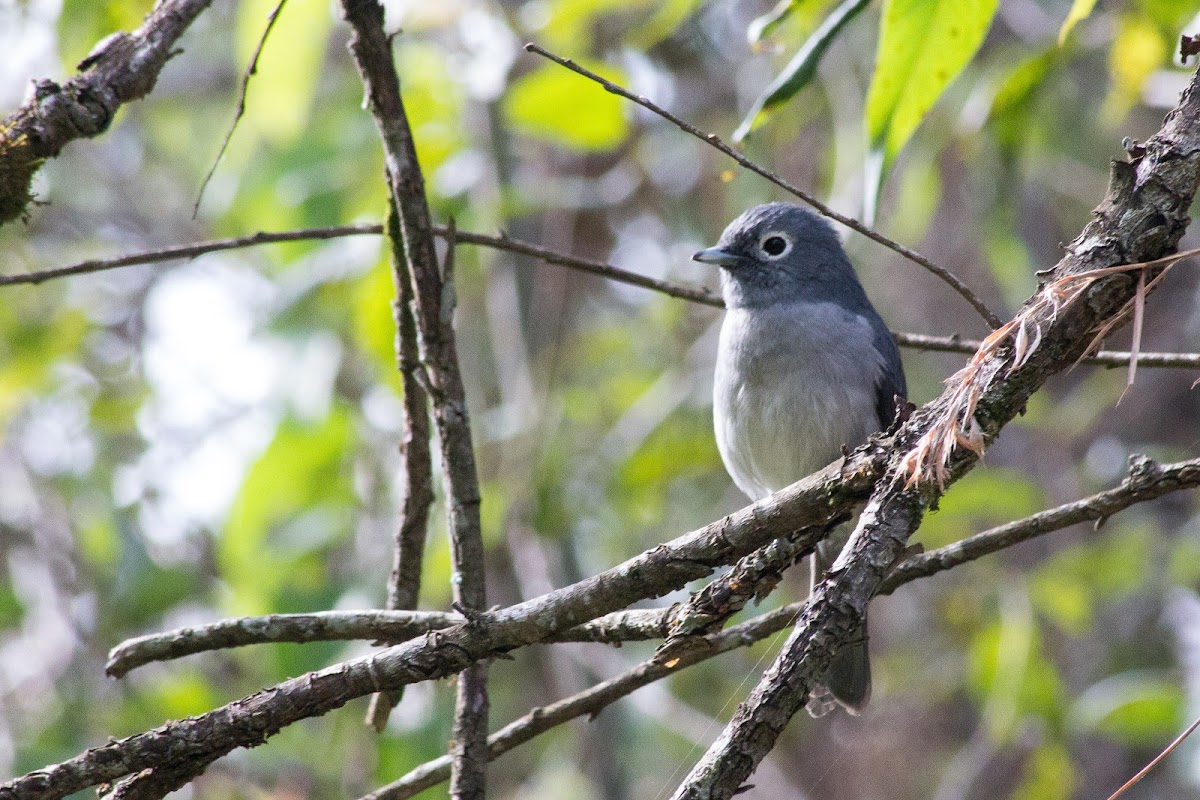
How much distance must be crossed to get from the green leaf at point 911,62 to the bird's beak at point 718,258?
1570mm

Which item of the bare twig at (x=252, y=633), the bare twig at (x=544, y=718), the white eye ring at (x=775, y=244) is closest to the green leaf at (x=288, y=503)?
the white eye ring at (x=775, y=244)

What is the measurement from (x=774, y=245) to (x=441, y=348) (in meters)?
2.10

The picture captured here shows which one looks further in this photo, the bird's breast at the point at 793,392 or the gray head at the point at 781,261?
the gray head at the point at 781,261

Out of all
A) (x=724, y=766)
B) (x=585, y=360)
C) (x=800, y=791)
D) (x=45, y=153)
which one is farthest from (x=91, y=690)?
(x=724, y=766)

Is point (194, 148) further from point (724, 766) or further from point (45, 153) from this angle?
point (724, 766)

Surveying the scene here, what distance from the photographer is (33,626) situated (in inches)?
277

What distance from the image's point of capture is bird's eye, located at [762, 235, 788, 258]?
445 centimetres

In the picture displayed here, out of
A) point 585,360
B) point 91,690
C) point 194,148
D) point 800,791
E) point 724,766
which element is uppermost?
point 194,148

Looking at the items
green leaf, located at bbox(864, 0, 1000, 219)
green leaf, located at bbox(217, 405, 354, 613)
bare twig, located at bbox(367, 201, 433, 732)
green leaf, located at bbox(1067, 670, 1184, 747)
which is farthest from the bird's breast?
green leaf, located at bbox(1067, 670, 1184, 747)

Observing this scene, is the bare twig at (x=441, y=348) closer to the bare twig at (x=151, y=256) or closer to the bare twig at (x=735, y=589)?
the bare twig at (x=151, y=256)

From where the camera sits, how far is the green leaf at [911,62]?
2.66m

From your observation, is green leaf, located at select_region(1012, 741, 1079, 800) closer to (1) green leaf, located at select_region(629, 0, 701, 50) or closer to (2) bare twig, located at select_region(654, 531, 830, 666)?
(1) green leaf, located at select_region(629, 0, 701, 50)

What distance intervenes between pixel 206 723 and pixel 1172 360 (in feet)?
6.89

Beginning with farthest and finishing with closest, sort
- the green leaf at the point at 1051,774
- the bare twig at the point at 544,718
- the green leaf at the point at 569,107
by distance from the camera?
the green leaf at the point at 1051,774, the green leaf at the point at 569,107, the bare twig at the point at 544,718
